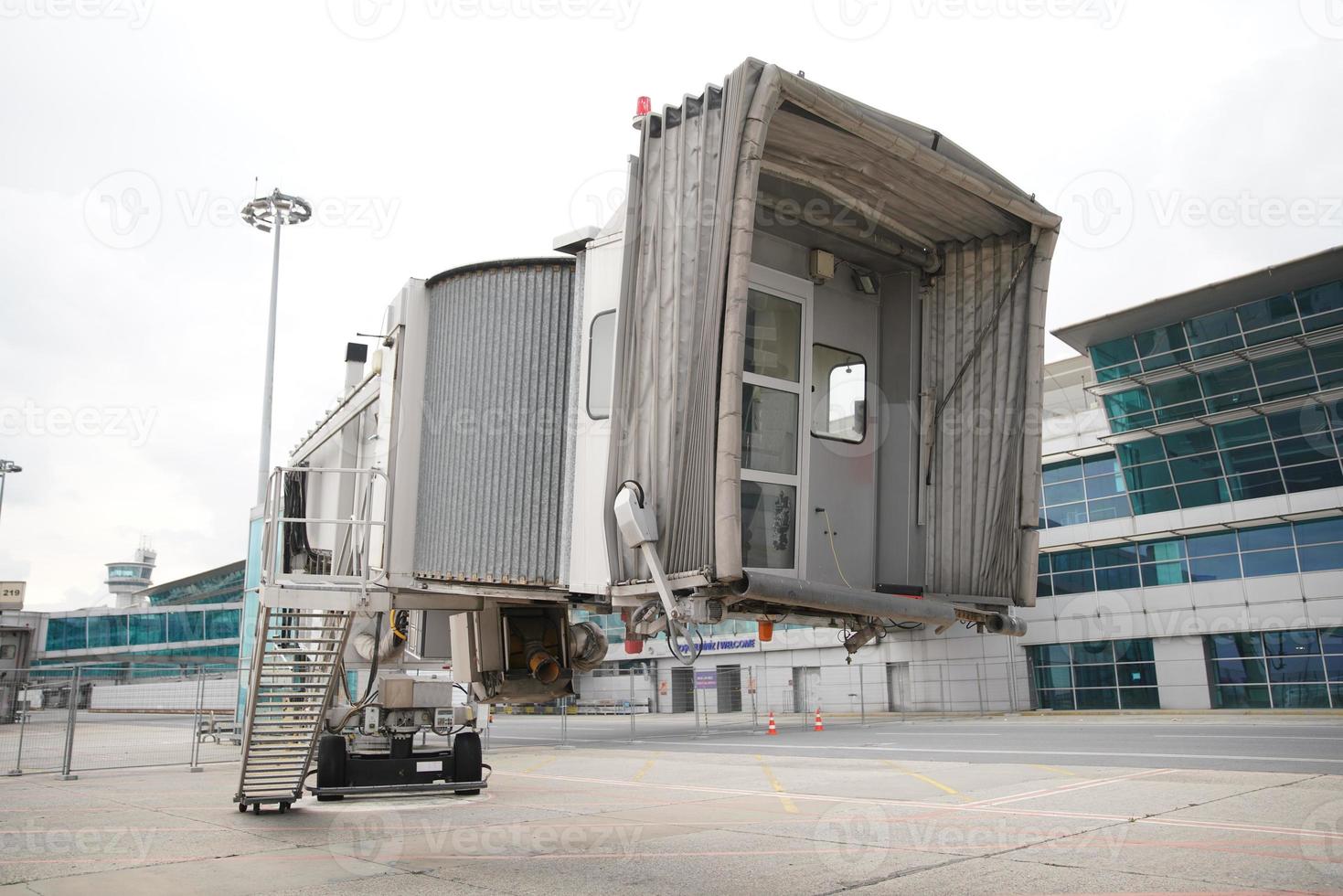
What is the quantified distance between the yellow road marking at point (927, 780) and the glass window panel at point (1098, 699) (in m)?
26.9

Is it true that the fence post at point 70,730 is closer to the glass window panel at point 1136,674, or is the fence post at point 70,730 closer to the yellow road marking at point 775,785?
the yellow road marking at point 775,785

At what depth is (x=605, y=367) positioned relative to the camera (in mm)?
7145

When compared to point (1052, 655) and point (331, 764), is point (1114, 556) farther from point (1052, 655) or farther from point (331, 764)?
point (331, 764)

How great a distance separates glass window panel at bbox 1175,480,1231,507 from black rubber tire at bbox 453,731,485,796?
36860mm

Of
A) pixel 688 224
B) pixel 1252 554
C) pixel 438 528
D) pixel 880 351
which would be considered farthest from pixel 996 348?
pixel 1252 554

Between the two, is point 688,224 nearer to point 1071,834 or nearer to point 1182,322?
point 1071,834

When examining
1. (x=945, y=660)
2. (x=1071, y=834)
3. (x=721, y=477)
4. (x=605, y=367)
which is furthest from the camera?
(x=945, y=660)

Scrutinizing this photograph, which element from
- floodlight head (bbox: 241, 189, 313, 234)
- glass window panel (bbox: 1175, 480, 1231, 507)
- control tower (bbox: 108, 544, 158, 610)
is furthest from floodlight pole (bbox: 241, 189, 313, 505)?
control tower (bbox: 108, 544, 158, 610)

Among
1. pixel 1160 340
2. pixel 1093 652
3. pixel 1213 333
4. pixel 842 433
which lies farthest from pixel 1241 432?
pixel 842 433

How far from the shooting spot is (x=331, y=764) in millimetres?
12469

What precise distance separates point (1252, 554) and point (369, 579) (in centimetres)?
4039

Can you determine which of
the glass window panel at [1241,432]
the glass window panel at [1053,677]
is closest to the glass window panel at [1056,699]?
the glass window panel at [1053,677]

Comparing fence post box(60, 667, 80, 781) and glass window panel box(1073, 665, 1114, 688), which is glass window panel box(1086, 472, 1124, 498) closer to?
glass window panel box(1073, 665, 1114, 688)

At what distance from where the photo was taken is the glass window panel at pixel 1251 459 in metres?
39.8
